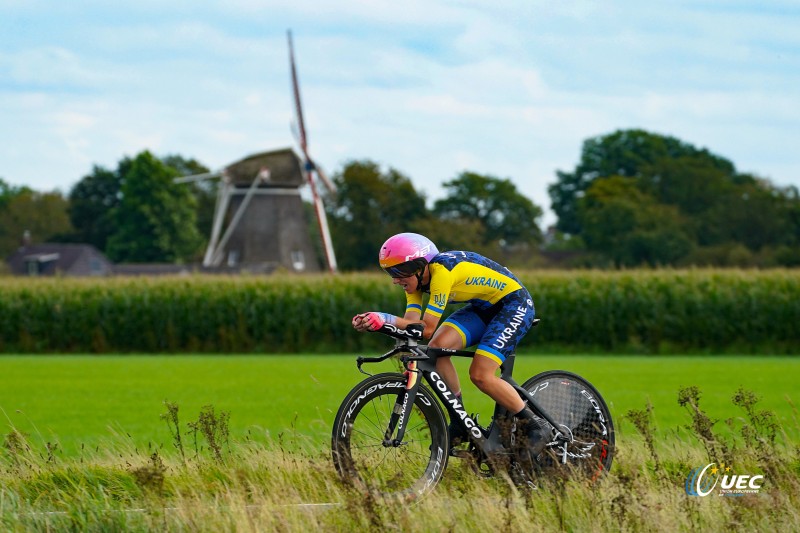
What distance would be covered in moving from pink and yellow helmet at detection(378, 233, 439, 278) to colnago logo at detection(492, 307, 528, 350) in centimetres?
81

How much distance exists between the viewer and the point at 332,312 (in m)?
35.2

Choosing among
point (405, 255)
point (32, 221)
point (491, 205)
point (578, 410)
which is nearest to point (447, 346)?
point (405, 255)

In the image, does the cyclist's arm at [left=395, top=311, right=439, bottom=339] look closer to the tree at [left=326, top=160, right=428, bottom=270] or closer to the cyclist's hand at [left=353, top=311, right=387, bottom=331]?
the cyclist's hand at [left=353, top=311, right=387, bottom=331]

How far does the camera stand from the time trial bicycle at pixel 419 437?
25.6 ft

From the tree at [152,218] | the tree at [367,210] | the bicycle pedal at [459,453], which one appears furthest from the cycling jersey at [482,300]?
the tree at [152,218]

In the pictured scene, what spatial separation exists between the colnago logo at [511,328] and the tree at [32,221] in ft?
362

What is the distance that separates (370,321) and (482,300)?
108cm

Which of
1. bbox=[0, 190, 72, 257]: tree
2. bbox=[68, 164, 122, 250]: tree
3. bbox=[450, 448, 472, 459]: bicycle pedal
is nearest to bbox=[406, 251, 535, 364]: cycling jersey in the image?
bbox=[450, 448, 472, 459]: bicycle pedal

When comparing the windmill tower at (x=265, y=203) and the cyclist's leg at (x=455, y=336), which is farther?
the windmill tower at (x=265, y=203)

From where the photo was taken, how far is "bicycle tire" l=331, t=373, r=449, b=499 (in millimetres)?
7805

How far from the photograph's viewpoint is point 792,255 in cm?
7731

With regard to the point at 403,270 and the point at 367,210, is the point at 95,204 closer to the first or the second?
the point at 367,210

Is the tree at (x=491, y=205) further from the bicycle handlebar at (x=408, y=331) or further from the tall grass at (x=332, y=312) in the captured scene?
the bicycle handlebar at (x=408, y=331)

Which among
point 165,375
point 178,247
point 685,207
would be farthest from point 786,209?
point 165,375
